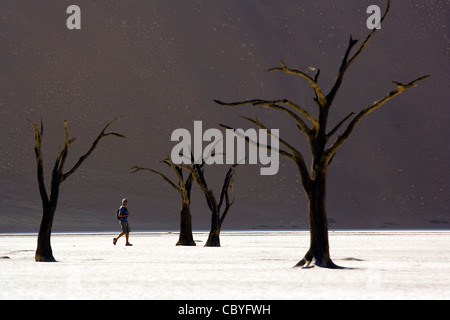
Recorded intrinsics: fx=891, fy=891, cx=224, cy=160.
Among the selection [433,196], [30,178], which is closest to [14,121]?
[30,178]

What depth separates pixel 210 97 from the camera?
109 meters

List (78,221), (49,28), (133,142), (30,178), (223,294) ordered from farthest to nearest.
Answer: (49,28) → (133,142) → (30,178) → (78,221) → (223,294)

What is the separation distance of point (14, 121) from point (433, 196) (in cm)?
4959

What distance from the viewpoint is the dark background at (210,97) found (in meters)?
96.9

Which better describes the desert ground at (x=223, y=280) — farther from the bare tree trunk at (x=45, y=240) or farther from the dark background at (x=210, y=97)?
the dark background at (x=210, y=97)

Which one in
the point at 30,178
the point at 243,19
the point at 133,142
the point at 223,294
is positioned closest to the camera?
the point at 223,294

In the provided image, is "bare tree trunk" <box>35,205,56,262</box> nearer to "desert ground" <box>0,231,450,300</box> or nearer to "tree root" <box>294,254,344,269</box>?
"desert ground" <box>0,231,450,300</box>

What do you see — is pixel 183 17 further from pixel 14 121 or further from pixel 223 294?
pixel 223 294

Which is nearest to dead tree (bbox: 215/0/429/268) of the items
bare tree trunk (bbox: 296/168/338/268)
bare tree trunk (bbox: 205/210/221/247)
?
bare tree trunk (bbox: 296/168/338/268)

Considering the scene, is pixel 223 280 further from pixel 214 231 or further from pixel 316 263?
pixel 214 231

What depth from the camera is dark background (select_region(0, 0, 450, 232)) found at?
9694 cm

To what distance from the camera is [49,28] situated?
4338 inches

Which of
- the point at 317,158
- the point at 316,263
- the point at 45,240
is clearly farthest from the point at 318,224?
the point at 45,240

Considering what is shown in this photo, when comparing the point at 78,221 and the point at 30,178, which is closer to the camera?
the point at 78,221
